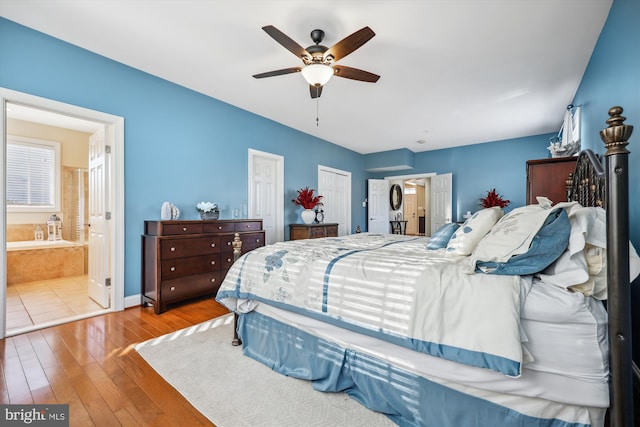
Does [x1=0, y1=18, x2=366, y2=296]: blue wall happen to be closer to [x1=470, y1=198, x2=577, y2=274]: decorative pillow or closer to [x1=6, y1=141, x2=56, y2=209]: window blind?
[x1=6, y1=141, x2=56, y2=209]: window blind

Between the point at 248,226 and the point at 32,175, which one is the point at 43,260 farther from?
the point at 248,226

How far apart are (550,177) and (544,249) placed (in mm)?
1949

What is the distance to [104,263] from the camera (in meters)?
3.13

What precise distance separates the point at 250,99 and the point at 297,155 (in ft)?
5.37

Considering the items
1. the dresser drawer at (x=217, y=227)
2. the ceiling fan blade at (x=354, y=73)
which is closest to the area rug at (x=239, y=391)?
the dresser drawer at (x=217, y=227)

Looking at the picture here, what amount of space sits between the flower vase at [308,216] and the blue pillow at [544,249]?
13.4 ft

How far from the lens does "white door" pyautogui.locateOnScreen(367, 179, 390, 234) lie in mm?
7375

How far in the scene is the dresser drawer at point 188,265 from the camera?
3.06 metres

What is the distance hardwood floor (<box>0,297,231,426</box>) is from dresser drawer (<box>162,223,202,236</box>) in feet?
2.99

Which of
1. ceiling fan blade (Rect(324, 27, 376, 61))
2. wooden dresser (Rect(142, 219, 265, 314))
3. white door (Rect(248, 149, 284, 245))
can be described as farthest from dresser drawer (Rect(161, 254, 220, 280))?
ceiling fan blade (Rect(324, 27, 376, 61))

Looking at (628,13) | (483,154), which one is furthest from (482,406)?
(483,154)

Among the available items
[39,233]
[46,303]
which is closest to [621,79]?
[46,303]

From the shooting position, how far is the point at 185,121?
368cm

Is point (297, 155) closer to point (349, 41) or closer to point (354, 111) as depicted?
point (354, 111)
